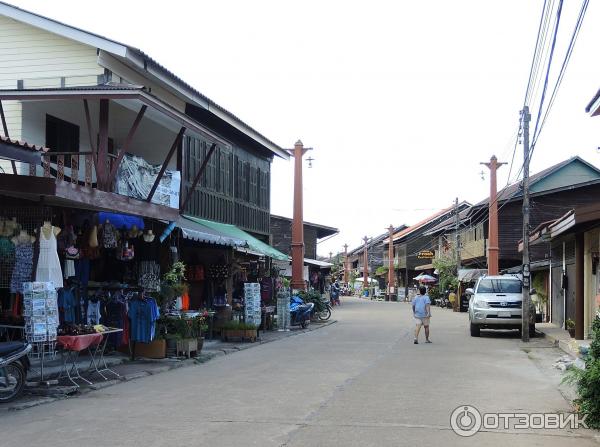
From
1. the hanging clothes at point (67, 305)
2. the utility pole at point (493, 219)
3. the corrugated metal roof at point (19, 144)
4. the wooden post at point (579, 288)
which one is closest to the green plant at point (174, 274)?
the hanging clothes at point (67, 305)

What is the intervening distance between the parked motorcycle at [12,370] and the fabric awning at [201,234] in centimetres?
644

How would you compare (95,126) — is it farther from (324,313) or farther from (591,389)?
(324,313)

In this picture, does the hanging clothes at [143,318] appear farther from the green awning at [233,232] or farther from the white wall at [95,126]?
the green awning at [233,232]

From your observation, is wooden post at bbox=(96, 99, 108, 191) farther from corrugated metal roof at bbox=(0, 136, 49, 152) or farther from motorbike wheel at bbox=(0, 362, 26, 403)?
motorbike wheel at bbox=(0, 362, 26, 403)

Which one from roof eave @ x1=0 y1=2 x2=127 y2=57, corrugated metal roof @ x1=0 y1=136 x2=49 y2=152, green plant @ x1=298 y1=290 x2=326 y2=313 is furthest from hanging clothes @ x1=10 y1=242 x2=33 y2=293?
green plant @ x1=298 y1=290 x2=326 y2=313

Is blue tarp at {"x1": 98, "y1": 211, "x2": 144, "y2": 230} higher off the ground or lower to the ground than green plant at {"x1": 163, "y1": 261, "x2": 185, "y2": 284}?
higher

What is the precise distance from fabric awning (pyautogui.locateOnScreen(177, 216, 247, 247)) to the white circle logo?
8728mm

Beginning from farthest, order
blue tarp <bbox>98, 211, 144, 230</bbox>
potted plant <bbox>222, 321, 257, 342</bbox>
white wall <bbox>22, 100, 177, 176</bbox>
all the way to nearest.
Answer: potted plant <bbox>222, 321, 257, 342</bbox>
white wall <bbox>22, 100, 177, 176</bbox>
blue tarp <bbox>98, 211, 144, 230</bbox>

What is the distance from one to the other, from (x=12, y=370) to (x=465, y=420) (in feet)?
20.7

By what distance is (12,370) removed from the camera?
942 cm

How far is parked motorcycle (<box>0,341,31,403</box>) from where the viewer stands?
9.20m

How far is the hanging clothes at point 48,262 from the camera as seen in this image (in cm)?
1060

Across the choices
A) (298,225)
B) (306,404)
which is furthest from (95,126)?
(298,225)

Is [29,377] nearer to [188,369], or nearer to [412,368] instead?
[188,369]
